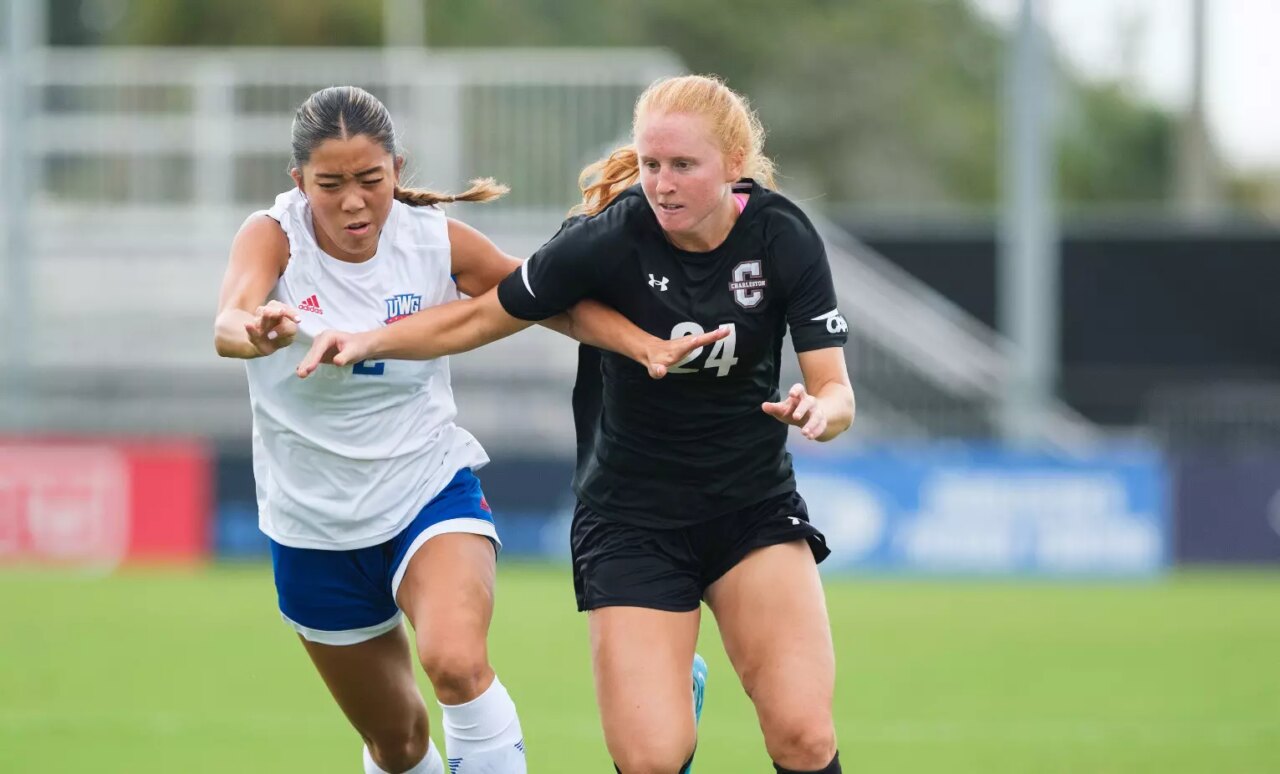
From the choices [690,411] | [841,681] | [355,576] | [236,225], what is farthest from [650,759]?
[236,225]

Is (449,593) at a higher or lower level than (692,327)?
lower

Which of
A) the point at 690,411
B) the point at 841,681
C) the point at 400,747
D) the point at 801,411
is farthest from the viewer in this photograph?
the point at 841,681

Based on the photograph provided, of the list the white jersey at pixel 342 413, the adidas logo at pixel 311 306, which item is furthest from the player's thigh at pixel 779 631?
the adidas logo at pixel 311 306

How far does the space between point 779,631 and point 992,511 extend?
11.0 meters

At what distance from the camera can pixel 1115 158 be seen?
4312 cm

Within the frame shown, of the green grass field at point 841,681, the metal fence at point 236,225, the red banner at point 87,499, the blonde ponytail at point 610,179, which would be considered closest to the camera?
the blonde ponytail at point 610,179

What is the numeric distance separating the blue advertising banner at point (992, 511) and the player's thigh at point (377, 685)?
9995mm

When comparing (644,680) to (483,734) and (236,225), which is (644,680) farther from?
(236,225)

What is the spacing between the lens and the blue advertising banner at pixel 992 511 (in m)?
15.7

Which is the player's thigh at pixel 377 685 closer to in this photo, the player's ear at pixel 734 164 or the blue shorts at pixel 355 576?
the blue shorts at pixel 355 576

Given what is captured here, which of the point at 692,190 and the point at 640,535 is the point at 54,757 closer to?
the point at 640,535

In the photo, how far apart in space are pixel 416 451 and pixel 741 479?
0.98 meters

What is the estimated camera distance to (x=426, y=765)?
588 cm

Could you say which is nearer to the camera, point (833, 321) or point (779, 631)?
point (779, 631)
